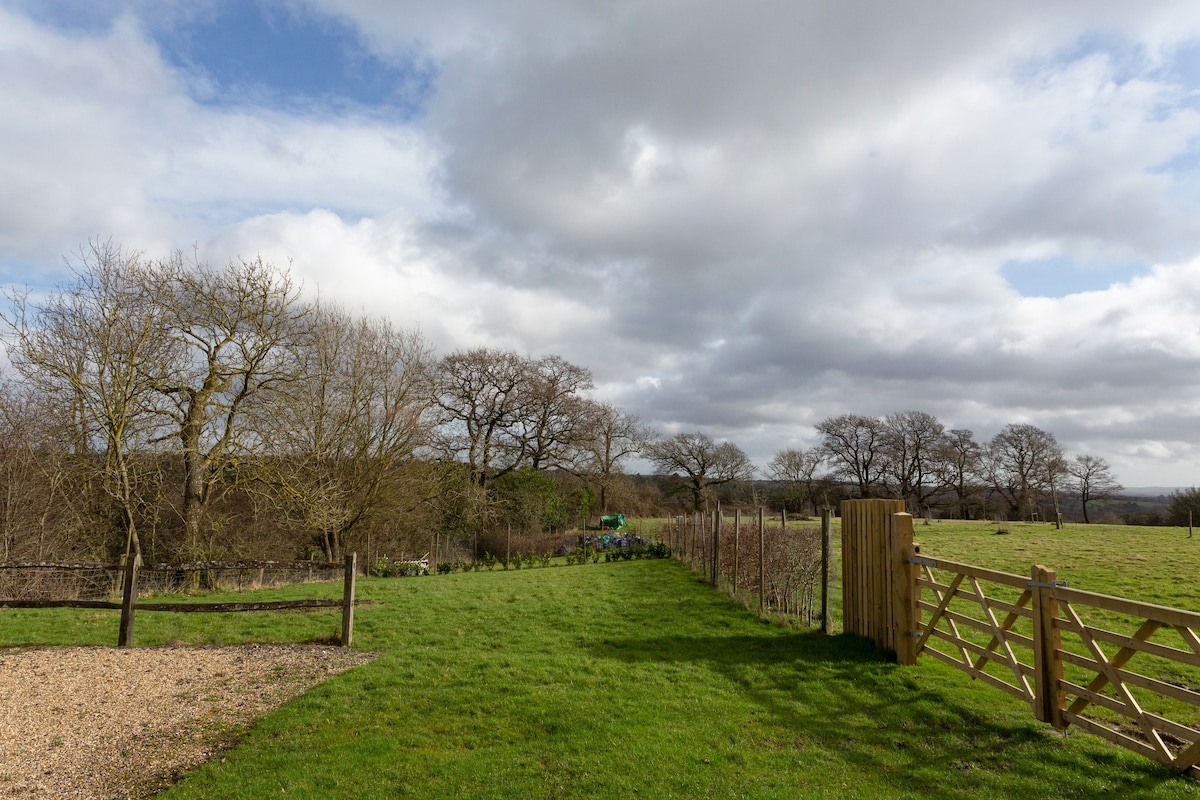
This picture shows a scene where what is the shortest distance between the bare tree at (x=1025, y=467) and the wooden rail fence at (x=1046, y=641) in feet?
157

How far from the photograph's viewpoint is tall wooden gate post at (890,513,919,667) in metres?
7.46

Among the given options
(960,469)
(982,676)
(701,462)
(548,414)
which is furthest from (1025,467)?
(982,676)

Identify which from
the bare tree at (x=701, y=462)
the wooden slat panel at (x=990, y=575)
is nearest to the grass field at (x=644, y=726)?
the wooden slat panel at (x=990, y=575)

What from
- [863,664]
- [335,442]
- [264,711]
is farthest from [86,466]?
[863,664]

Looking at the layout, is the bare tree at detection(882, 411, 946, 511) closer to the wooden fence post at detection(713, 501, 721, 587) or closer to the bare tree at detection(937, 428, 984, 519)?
the bare tree at detection(937, 428, 984, 519)

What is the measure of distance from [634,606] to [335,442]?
1339cm

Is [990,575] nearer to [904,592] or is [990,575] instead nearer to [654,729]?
[904,592]

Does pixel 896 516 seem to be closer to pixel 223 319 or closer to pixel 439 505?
pixel 223 319

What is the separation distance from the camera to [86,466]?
15.7m

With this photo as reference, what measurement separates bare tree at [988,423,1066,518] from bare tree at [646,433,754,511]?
67.6 feet

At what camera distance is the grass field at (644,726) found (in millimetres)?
4590

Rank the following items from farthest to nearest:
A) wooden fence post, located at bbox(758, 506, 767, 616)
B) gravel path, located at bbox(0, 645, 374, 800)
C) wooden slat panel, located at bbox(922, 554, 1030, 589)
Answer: wooden fence post, located at bbox(758, 506, 767, 616), wooden slat panel, located at bbox(922, 554, 1030, 589), gravel path, located at bbox(0, 645, 374, 800)

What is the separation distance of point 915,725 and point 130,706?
7.62 meters

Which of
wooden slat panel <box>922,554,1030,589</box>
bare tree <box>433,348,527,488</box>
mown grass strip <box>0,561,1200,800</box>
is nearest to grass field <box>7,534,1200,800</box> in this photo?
mown grass strip <box>0,561,1200,800</box>
